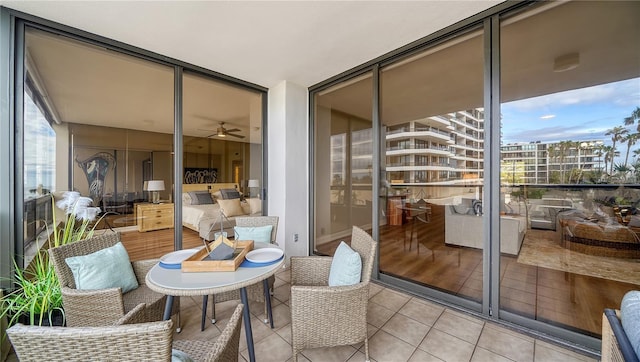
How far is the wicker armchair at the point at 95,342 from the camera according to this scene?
0.70m

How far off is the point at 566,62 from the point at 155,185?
5.01 metres

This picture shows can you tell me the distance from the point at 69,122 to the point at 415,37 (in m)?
3.79

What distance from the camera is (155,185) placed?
3129 mm

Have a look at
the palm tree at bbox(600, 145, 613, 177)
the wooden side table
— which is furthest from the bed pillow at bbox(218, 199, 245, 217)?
the palm tree at bbox(600, 145, 613, 177)

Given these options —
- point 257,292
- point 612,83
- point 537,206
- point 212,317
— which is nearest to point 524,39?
point 612,83

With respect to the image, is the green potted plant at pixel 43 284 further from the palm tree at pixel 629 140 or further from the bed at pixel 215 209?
the palm tree at pixel 629 140

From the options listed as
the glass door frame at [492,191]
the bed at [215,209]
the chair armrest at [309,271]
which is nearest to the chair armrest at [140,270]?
the chair armrest at [309,271]

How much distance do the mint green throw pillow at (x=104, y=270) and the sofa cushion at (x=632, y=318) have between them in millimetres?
2865

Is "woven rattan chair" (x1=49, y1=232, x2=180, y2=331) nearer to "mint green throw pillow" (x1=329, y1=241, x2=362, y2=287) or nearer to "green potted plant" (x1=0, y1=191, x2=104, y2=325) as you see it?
"green potted plant" (x1=0, y1=191, x2=104, y2=325)

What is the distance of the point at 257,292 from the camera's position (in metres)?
2.20

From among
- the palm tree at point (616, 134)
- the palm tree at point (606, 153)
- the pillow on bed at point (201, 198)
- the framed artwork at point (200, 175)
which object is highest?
the palm tree at point (616, 134)

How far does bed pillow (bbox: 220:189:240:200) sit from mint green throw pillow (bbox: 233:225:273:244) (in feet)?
5.35

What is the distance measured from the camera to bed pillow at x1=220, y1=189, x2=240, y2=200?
13.5ft

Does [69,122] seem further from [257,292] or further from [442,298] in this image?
[442,298]
